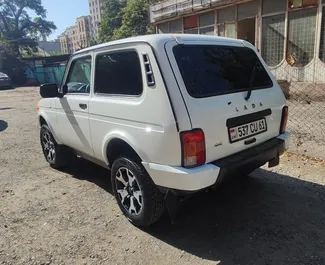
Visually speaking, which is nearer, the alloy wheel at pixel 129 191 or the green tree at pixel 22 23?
the alloy wheel at pixel 129 191

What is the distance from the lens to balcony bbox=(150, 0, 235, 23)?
13.8 m

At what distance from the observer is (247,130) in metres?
2.98

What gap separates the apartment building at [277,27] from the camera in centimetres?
1062

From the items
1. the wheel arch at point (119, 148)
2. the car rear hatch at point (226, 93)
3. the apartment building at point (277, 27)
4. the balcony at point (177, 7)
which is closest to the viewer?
the car rear hatch at point (226, 93)

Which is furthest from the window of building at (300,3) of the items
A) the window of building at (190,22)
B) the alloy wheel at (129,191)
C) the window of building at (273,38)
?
the alloy wheel at (129,191)

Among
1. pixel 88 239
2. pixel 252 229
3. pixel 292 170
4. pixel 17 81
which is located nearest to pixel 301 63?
pixel 292 170

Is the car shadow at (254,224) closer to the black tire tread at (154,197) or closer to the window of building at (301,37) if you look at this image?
the black tire tread at (154,197)

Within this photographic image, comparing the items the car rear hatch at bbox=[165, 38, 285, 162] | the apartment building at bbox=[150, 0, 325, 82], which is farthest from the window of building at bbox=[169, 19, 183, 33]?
the car rear hatch at bbox=[165, 38, 285, 162]

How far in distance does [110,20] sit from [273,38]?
56342 millimetres

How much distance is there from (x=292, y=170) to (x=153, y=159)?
2717mm

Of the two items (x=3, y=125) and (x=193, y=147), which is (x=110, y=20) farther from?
(x=193, y=147)

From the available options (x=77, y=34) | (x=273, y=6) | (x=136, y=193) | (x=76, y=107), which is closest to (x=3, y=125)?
(x=76, y=107)

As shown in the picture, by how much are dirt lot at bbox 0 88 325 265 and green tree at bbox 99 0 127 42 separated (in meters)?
59.3

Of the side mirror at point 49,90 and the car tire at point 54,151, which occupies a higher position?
the side mirror at point 49,90
